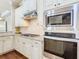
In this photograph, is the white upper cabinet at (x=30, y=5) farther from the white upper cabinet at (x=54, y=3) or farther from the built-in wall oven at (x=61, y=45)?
the built-in wall oven at (x=61, y=45)

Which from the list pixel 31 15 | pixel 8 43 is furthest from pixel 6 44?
pixel 31 15

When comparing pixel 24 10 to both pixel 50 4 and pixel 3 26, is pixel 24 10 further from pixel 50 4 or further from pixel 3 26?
pixel 50 4

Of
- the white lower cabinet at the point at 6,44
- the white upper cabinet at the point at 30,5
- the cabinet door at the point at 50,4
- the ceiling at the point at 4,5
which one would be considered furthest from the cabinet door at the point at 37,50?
the ceiling at the point at 4,5

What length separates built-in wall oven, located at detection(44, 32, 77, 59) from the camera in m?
1.76

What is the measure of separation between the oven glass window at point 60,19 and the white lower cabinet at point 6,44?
3146mm

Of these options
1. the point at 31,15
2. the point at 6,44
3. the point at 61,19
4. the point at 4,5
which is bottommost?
the point at 6,44

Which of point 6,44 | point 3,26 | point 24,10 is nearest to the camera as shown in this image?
point 24,10

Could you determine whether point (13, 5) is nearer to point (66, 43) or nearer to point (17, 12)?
point (17, 12)

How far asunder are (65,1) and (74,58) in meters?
0.91

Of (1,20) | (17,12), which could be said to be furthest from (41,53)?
(1,20)

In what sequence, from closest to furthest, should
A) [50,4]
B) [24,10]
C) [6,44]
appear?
1. [50,4]
2. [24,10]
3. [6,44]

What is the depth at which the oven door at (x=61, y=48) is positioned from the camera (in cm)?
175

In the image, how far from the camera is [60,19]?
2143 mm

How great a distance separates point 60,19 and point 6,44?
3.62m
